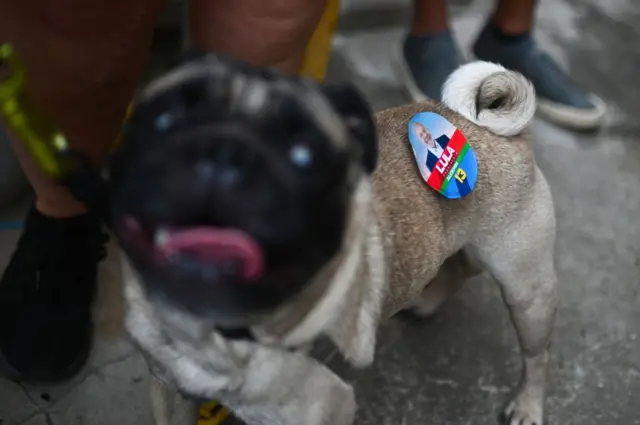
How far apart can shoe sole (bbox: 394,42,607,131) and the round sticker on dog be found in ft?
3.21

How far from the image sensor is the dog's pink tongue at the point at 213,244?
0.69 m

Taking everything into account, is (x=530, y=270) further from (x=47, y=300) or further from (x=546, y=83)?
(x=546, y=83)

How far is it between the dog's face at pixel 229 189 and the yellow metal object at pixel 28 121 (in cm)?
14

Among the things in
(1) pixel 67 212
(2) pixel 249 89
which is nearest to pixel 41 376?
(1) pixel 67 212

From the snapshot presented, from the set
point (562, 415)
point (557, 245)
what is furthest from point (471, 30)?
point (562, 415)

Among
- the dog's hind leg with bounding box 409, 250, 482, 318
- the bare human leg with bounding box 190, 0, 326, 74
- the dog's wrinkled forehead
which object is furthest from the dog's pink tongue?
the dog's hind leg with bounding box 409, 250, 482, 318

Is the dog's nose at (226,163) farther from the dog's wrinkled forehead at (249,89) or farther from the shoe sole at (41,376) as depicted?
the shoe sole at (41,376)

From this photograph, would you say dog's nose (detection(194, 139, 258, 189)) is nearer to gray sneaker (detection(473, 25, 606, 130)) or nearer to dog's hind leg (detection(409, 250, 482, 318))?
dog's hind leg (detection(409, 250, 482, 318))

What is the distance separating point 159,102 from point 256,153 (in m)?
0.14

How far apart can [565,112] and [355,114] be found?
1435 millimetres

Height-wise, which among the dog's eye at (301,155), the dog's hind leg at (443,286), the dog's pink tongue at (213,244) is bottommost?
the dog's hind leg at (443,286)

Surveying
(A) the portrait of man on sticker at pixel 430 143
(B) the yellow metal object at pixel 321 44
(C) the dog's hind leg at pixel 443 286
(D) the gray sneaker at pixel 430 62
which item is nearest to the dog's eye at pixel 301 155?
(A) the portrait of man on sticker at pixel 430 143

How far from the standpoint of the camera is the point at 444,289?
1.58 meters

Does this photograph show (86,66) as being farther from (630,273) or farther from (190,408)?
(630,273)
